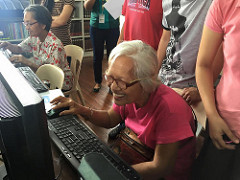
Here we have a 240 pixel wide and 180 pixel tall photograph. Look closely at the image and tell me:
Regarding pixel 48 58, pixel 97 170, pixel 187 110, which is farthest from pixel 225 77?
pixel 48 58

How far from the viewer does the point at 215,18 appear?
2.78 ft

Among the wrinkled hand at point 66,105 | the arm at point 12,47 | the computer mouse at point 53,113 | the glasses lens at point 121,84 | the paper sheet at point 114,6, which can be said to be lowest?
the computer mouse at point 53,113

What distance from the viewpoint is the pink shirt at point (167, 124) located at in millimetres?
881

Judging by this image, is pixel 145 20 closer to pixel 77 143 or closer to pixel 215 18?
pixel 215 18

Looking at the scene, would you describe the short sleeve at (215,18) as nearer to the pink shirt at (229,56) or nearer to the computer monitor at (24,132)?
the pink shirt at (229,56)

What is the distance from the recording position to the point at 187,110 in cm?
94

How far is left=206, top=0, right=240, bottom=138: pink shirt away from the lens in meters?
0.79

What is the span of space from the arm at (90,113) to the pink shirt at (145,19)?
0.74 metres

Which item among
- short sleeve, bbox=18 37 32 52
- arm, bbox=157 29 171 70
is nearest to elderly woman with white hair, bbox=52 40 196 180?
arm, bbox=157 29 171 70

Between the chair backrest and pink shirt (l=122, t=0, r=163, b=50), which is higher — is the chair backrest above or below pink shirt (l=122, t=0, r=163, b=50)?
below

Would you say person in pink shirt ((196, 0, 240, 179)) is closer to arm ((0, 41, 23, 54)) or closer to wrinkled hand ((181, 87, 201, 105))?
wrinkled hand ((181, 87, 201, 105))

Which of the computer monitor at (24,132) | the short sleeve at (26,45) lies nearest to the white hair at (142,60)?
the computer monitor at (24,132)

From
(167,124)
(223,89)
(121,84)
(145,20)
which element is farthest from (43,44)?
(223,89)

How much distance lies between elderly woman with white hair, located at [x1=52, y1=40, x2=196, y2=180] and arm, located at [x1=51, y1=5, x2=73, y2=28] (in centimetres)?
169
